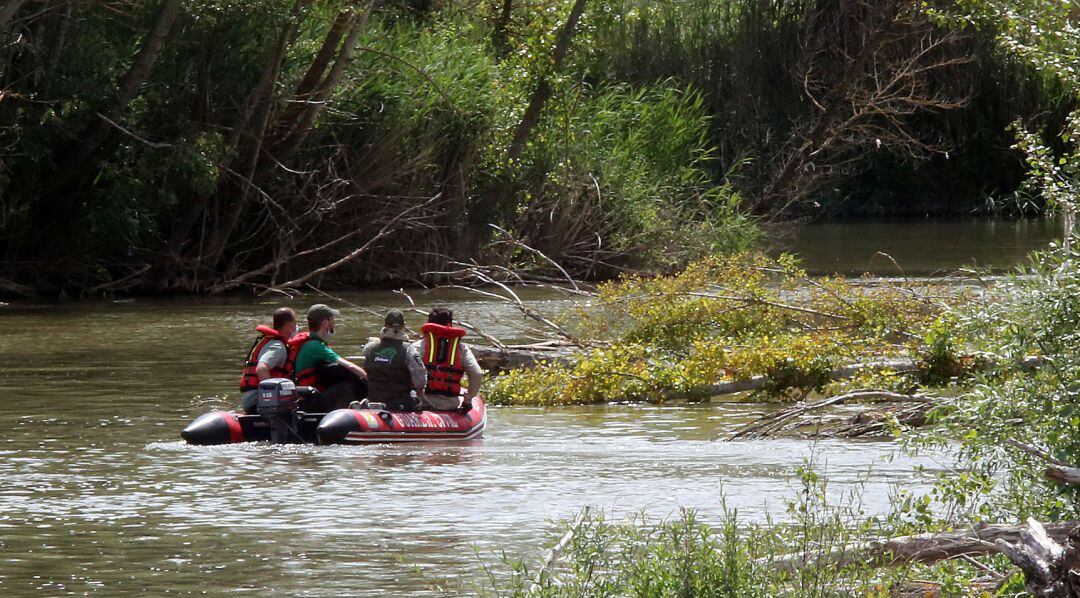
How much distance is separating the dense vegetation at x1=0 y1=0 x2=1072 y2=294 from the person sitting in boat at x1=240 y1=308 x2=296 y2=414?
9291mm

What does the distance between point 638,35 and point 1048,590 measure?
1395 inches

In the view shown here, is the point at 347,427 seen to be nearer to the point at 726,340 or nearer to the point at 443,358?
the point at 443,358

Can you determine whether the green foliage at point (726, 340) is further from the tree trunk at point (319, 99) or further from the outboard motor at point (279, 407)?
the tree trunk at point (319, 99)

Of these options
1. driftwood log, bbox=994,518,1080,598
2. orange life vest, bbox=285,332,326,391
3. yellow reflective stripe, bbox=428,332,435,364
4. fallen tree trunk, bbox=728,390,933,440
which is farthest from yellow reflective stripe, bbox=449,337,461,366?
driftwood log, bbox=994,518,1080,598

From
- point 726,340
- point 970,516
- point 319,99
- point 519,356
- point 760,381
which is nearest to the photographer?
point 970,516

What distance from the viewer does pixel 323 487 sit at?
1120cm

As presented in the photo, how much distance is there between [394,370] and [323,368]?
64 cm

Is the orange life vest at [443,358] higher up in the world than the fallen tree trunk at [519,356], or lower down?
higher up

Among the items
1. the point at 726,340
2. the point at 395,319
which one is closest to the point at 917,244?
the point at 726,340

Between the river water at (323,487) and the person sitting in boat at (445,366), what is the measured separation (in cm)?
45

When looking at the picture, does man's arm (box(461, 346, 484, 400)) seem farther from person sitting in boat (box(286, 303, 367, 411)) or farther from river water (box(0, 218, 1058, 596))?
person sitting in boat (box(286, 303, 367, 411))

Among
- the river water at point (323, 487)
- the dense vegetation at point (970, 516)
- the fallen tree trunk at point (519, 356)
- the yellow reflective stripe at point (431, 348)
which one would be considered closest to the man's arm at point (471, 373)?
the yellow reflective stripe at point (431, 348)

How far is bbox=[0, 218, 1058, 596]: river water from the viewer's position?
8.73 m

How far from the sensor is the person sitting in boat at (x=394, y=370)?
13211mm
